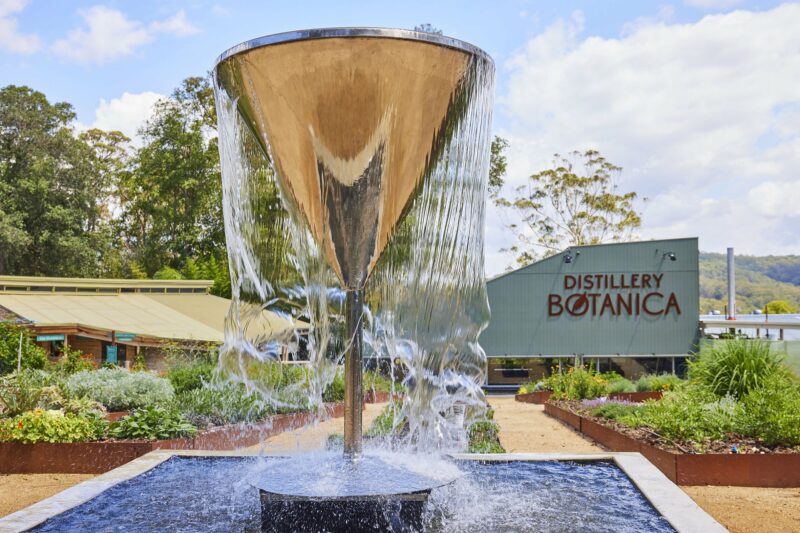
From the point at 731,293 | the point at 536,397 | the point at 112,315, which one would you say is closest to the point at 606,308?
the point at 731,293

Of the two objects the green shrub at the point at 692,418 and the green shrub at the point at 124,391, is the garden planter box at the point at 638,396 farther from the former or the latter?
the green shrub at the point at 124,391

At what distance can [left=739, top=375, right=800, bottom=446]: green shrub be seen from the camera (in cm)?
878

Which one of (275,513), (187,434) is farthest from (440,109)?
(187,434)

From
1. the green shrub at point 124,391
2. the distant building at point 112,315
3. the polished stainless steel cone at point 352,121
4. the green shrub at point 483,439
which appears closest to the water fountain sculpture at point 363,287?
the polished stainless steel cone at point 352,121

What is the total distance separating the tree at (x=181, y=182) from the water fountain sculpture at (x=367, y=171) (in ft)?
101

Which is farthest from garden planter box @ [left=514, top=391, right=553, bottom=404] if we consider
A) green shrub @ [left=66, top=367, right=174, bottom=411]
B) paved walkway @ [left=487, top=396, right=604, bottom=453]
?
green shrub @ [left=66, top=367, right=174, bottom=411]

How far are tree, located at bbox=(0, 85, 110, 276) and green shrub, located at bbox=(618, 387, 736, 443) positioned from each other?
2925 centimetres

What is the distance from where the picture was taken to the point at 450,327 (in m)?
5.88

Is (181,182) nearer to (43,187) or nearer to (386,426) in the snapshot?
(43,187)

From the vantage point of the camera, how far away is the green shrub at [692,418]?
9.36 meters

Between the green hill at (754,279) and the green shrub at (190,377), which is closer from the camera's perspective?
the green shrub at (190,377)

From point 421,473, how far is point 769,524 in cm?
333

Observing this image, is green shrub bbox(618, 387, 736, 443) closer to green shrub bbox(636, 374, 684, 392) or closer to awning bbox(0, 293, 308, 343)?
green shrub bbox(636, 374, 684, 392)

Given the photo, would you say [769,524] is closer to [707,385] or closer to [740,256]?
[707,385]
